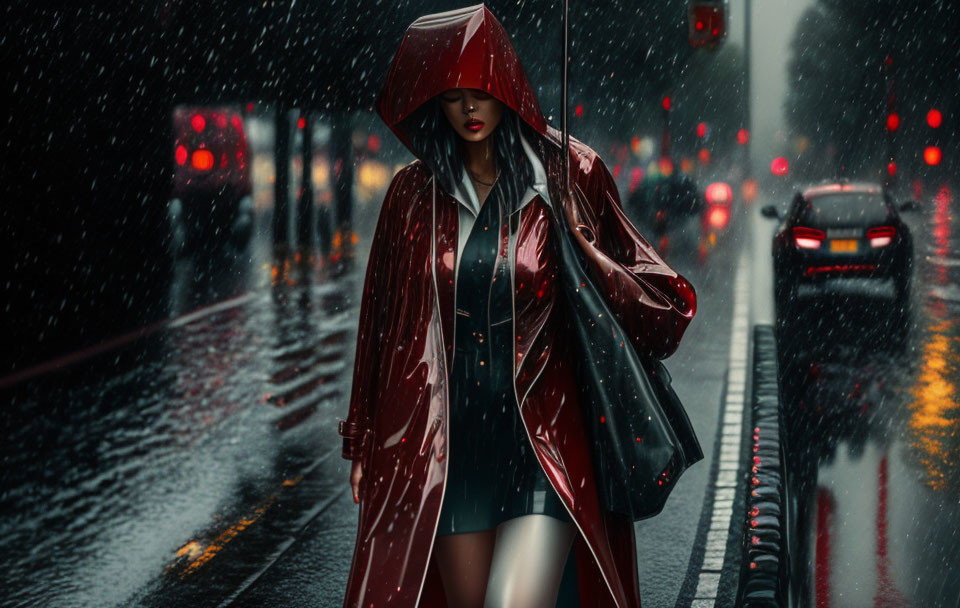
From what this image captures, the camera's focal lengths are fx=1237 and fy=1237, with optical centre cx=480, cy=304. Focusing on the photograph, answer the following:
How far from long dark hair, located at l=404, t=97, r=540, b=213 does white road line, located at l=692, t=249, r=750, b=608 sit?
2762 millimetres

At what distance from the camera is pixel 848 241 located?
50.8 ft

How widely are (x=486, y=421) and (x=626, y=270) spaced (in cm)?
51

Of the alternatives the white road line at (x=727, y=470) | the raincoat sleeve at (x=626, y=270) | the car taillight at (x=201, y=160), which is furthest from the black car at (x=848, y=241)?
the raincoat sleeve at (x=626, y=270)

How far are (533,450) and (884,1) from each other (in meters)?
54.5

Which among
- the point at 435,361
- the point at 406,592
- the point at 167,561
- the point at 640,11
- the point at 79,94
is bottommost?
the point at 167,561

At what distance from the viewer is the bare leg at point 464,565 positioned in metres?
3.06

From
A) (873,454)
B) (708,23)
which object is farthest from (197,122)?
(873,454)

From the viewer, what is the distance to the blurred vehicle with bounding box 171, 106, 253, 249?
22.1 meters

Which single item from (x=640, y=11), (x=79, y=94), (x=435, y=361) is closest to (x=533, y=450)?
(x=435, y=361)

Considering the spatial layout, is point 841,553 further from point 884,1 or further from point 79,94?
point 884,1

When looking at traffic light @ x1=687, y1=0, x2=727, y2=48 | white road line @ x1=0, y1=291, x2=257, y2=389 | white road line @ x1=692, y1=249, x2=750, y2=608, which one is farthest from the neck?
traffic light @ x1=687, y1=0, x2=727, y2=48

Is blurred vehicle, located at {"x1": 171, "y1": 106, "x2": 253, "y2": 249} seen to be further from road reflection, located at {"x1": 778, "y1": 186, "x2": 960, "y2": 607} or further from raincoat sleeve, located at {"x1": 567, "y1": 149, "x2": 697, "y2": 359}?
raincoat sleeve, located at {"x1": 567, "y1": 149, "x2": 697, "y2": 359}

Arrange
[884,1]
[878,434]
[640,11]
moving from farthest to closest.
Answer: [884,1], [640,11], [878,434]

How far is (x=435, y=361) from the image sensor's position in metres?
3.02
